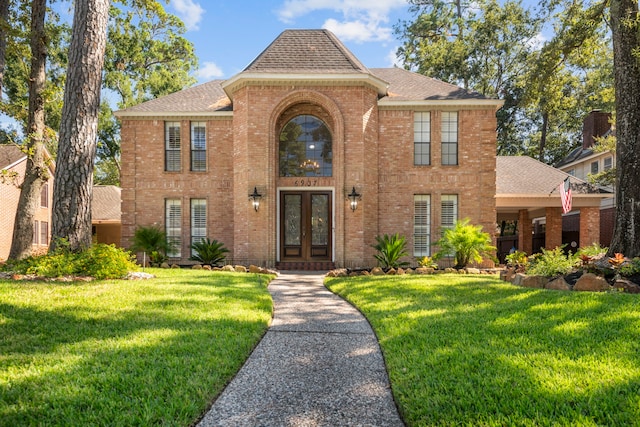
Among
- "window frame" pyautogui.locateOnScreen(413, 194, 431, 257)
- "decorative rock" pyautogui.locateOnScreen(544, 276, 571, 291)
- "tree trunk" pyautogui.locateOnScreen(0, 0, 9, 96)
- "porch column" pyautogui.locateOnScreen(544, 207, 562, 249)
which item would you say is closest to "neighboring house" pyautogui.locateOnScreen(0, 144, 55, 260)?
"tree trunk" pyautogui.locateOnScreen(0, 0, 9, 96)

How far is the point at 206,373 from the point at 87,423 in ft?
3.19

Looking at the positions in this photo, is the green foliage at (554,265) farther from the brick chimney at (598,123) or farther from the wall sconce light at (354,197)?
the brick chimney at (598,123)

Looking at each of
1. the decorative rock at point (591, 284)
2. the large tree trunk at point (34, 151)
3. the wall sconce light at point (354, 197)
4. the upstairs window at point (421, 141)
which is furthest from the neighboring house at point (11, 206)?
the decorative rock at point (591, 284)

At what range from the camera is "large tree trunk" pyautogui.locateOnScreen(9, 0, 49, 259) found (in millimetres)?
10250

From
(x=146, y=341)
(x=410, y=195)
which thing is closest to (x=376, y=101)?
(x=410, y=195)

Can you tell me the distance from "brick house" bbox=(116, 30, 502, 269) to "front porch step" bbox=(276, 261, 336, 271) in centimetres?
5

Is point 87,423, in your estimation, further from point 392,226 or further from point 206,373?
point 392,226

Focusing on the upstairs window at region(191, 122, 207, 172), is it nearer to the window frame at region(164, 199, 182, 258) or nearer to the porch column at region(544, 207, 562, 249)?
the window frame at region(164, 199, 182, 258)

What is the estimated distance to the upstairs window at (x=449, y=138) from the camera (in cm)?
1402

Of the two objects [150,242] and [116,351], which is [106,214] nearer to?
[150,242]

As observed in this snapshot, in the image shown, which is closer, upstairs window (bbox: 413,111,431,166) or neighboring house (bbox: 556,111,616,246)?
upstairs window (bbox: 413,111,431,166)

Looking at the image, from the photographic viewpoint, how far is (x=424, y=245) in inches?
547

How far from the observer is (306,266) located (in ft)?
42.6

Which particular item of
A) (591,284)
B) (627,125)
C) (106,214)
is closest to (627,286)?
(591,284)
